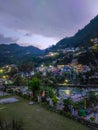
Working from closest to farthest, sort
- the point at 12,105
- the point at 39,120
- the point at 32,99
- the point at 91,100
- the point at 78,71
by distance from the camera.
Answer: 1. the point at 39,120
2. the point at 12,105
3. the point at 32,99
4. the point at 91,100
5. the point at 78,71

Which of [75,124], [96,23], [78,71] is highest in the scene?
[96,23]

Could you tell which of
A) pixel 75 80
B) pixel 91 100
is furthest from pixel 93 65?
pixel 91 100

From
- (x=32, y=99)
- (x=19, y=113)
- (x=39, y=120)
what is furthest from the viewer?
(x=32, y=99)

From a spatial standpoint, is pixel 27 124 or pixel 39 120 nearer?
pixel 27 124

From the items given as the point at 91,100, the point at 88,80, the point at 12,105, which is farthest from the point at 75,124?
the point at 88,80

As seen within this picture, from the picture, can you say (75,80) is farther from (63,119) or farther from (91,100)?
(63,119)

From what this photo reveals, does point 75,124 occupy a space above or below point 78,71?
below

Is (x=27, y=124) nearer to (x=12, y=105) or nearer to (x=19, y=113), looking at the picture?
(x=19, y=113)
